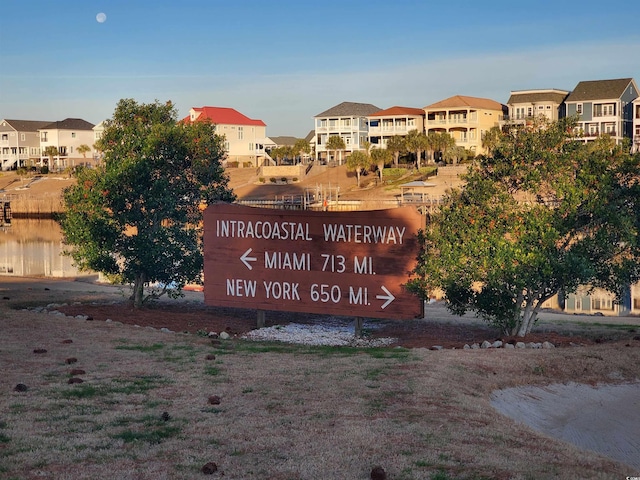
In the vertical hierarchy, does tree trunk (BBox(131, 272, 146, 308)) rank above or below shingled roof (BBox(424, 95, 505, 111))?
below

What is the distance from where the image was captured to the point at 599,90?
12425 centimetres

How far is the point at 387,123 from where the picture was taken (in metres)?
141

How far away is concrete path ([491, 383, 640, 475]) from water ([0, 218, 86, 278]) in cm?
3947

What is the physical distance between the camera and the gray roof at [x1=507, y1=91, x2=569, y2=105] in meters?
128

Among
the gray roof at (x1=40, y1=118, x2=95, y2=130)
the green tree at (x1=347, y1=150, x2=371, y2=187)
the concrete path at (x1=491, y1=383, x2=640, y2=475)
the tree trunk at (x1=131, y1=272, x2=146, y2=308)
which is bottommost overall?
the concrete path at (x1=491, y1=383, x2=640, y2=475)

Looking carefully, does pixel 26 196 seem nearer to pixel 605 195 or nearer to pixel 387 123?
pixel 387 123

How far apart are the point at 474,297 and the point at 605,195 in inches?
217

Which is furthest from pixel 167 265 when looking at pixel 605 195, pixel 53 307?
pixel 605 195

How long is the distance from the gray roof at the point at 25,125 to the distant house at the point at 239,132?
53771mm

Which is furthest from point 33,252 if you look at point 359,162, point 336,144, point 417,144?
point 336,144

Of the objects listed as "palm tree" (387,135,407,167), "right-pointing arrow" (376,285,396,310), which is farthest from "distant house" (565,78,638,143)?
"right-pointing arrow" (376,285,396,310)

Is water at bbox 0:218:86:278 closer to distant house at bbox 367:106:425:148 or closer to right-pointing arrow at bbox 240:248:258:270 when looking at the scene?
right-pointing arrow at bbox 240:248:258:270

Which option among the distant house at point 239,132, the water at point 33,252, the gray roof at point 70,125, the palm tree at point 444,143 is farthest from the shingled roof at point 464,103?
the gray roof at point 70,125

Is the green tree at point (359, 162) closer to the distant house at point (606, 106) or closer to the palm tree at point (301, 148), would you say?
the palm tree at point (301, 148)
